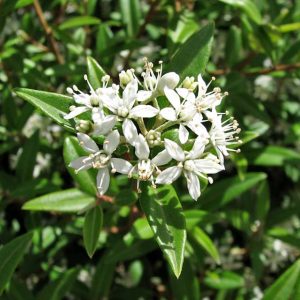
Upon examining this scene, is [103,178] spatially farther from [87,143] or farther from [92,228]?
[92,228]

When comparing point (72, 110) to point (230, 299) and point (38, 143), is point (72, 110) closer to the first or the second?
point (38, 143)

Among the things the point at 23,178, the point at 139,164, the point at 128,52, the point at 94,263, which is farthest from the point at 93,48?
the point at 139,164

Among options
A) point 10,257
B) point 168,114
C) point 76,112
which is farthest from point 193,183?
point 10,257

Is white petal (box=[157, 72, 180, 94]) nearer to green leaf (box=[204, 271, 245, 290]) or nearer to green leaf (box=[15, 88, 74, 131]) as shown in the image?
green leaf (box=[15, 88, 74, 131])

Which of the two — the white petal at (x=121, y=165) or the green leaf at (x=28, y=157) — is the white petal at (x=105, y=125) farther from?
the green leaf at (x=28, y=157)

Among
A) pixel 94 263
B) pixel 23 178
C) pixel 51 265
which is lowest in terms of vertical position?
pixel 94 263

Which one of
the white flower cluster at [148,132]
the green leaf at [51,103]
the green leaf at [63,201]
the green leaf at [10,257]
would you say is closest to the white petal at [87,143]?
the white flower cluster at [148,132]
